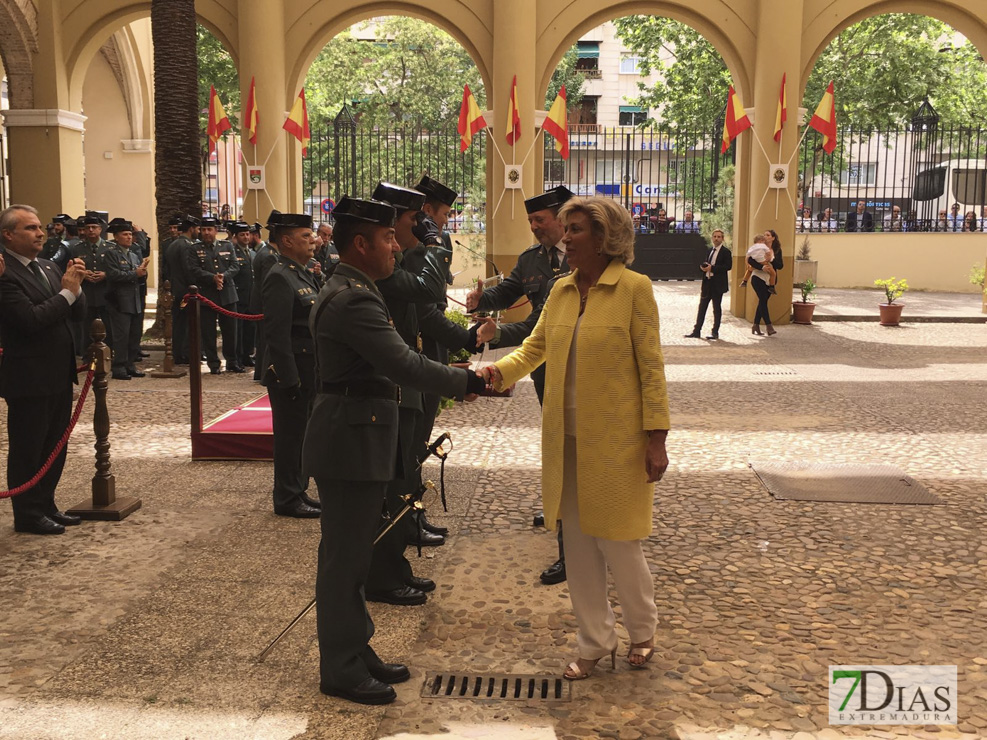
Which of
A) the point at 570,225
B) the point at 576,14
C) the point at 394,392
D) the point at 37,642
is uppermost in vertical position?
the point at 576,14

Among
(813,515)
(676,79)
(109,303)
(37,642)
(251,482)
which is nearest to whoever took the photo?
(37,642)

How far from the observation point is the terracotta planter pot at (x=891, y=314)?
17.1 metres

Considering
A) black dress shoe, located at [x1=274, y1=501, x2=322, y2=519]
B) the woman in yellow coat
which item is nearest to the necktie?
black dress shoe, located at [x1=274, y1=501, x2=322, y2=519]

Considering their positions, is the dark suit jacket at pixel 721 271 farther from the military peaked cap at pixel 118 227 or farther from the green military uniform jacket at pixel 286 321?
the green military uniform jacket at pixel 286 321

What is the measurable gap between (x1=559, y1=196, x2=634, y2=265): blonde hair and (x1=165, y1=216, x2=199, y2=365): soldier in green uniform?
345 inches

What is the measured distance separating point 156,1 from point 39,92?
13.2 ft

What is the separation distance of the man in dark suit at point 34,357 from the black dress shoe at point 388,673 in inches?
110

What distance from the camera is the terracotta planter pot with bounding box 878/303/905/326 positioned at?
1711 cm

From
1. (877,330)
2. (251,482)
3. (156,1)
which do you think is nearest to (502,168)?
(156,1)

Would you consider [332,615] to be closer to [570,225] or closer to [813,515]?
[570,225]

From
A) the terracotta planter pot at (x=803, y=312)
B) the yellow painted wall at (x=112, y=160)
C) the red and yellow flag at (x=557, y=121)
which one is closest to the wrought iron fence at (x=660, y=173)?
the red and yellow flag at (x=557, y=121)

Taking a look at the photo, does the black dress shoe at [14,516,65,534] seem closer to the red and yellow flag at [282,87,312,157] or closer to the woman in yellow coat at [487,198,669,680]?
the woman in yellow coat at [487,198,669,680]

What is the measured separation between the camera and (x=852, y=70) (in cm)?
2553

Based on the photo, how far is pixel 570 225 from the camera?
395 cm
